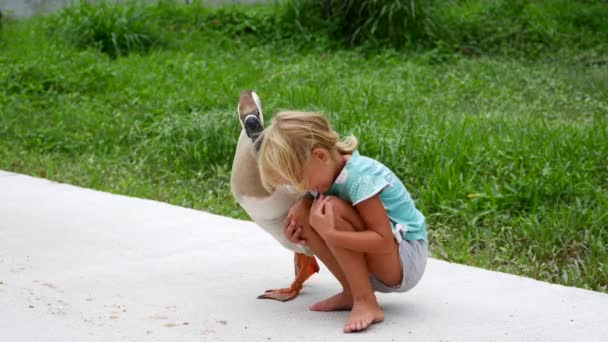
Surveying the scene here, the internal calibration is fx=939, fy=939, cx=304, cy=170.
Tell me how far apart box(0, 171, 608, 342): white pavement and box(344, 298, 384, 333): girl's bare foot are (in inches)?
1.2

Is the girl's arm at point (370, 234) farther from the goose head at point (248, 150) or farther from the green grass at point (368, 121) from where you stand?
the green grass at point (368, 121)

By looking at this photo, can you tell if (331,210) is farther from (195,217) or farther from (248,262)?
(195,217)

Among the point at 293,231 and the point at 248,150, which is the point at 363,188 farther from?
the point at 248,150

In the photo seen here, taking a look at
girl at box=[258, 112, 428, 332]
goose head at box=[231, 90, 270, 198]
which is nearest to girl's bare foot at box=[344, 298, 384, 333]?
girl at box=[258, 112, 428, 332]

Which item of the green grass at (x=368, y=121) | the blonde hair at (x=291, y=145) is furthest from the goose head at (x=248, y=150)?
the green grass at (x=368, y=121)

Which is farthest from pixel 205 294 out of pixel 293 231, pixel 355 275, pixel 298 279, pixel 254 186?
pixel 355 275

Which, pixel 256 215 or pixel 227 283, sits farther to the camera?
pixel 227 283

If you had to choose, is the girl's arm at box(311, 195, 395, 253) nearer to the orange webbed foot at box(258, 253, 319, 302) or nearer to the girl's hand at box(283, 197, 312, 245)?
the girl's hand at box(283, 197, 312, 245)

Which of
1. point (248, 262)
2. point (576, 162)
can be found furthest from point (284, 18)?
point (248, 262)

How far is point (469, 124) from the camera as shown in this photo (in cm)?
650

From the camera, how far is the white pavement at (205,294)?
2.98m

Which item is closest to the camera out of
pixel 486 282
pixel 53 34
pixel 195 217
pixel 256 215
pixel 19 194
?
pixel 256 215

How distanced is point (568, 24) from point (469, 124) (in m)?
5.36

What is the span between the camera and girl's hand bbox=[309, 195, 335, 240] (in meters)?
2.84
